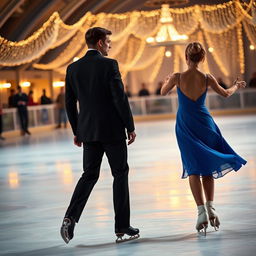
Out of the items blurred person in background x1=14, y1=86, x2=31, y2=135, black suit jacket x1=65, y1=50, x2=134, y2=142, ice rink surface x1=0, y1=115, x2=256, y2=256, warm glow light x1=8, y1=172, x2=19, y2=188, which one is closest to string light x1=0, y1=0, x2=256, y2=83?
blurred person in background x1=14, y1=86, x2=31, y2=135

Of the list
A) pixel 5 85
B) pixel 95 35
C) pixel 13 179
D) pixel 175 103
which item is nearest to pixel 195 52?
pixel 95 35

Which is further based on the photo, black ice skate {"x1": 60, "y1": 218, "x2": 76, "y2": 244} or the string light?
the string light

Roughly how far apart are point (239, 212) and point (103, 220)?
122cm

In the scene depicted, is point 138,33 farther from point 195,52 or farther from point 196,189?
point 196,189

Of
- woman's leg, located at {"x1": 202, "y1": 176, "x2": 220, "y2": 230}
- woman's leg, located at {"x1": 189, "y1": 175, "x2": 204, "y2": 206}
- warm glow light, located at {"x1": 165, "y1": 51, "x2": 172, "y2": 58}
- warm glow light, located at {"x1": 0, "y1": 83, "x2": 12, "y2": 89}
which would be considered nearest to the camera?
woman's leg, located at {"x1": 202, "y1": 176, "x2": 220, "y2": 230}

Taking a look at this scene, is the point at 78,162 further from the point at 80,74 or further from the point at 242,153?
the point at 80,74

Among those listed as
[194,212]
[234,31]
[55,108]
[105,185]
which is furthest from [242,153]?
[234,31]

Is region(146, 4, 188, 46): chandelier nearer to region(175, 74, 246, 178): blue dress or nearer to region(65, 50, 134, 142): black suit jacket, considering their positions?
region(175, 74, 246, 178): blue dress

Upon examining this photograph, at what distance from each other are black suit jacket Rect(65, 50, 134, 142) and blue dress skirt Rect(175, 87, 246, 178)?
2.20ft

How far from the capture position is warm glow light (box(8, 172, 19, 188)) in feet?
39.7

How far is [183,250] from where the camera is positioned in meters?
6.06

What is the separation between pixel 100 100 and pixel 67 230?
3.33ft

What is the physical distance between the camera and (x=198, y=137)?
7207mm

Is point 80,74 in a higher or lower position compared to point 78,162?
higher
